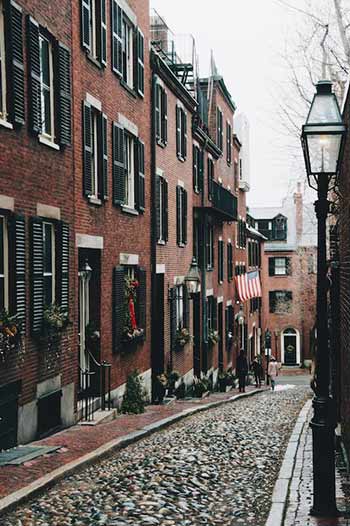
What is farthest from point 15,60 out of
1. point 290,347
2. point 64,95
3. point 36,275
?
point 290,347

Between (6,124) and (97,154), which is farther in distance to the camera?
(97,154)

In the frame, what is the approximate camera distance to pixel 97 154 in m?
16.7

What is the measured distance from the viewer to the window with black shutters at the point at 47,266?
12.4 meters

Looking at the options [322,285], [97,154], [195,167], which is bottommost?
[322,285]

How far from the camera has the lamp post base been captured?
779cm

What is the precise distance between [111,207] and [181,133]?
9906 millimetres

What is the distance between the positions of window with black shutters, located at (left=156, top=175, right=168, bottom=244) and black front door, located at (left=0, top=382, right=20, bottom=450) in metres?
11.8

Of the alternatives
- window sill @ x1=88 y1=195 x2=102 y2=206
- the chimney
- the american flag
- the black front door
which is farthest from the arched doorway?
the black front door

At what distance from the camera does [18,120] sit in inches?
456

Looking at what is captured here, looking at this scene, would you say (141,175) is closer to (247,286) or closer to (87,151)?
(87,151)

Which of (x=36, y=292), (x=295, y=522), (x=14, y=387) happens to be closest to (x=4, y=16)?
(x=36, y=292)

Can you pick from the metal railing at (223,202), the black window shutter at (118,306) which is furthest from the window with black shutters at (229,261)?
the black window shutter at (118,306)

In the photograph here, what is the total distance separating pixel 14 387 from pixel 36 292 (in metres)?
1.59

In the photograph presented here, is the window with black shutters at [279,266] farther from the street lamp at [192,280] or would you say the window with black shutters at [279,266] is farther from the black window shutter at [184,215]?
the street lamp at [192,280]
